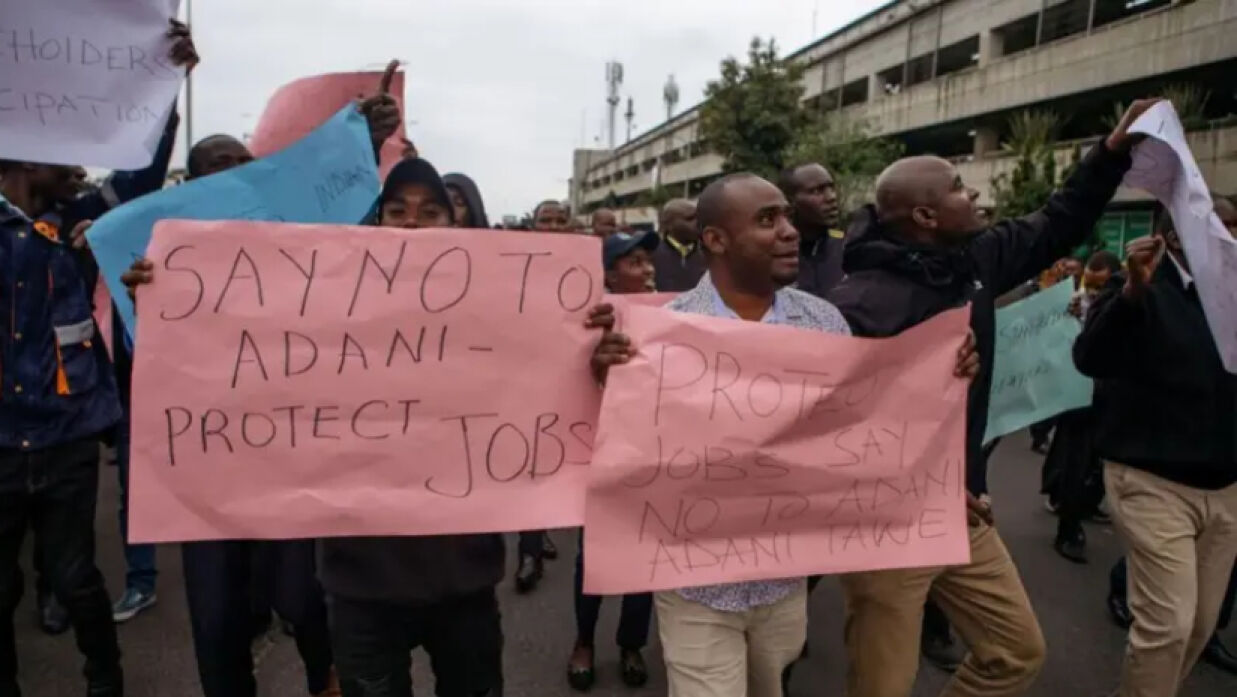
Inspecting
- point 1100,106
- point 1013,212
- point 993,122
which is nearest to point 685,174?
point 993,122

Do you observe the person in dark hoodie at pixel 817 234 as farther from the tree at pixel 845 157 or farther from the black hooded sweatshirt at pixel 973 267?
the tree at pixel 845 157

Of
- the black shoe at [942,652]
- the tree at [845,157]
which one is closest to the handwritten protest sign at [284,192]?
the black shoe at [942,652]

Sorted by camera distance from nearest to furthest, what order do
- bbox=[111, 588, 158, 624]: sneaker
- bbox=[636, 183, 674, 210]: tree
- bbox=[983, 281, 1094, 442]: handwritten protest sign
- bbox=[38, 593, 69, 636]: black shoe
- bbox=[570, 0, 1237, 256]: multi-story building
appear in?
1. bbox=[983, 281, 1094, 442]: handwritten protest sign
2. bbox=[38, 593, 69, 636]: black shoe
3. bbox=[111, 588, 158, 624]: sneaker
4. bbox=[570, 0, 1237, 256]: multi-story building
5. bbox=[636, 183, 674, 210]: tree

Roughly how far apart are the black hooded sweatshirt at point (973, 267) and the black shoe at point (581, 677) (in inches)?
66.1

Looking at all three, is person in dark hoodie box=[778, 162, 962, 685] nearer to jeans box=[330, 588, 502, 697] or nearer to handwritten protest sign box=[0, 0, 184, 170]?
jeans box=[330, 588, 502, 697]

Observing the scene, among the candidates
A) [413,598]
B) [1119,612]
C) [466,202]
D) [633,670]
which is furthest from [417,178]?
[1119,612]

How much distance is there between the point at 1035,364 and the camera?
12.4ft

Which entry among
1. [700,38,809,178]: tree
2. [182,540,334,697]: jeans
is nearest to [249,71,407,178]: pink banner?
[182,540,334,697]: jeans

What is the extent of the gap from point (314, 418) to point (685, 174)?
5242cm

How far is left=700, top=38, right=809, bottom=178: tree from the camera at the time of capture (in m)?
26.6

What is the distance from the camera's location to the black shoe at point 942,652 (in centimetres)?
384

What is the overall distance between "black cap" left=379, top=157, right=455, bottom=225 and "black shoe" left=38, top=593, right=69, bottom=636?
280 centimetres

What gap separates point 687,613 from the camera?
7.54 ft

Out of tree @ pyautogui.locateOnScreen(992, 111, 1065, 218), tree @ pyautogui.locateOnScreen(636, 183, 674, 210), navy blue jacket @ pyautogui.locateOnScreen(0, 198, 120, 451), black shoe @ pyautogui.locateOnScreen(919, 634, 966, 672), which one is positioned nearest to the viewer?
navy blue jacket @ pyautogui.locateOnScreen(0, 198, 120, 451)
